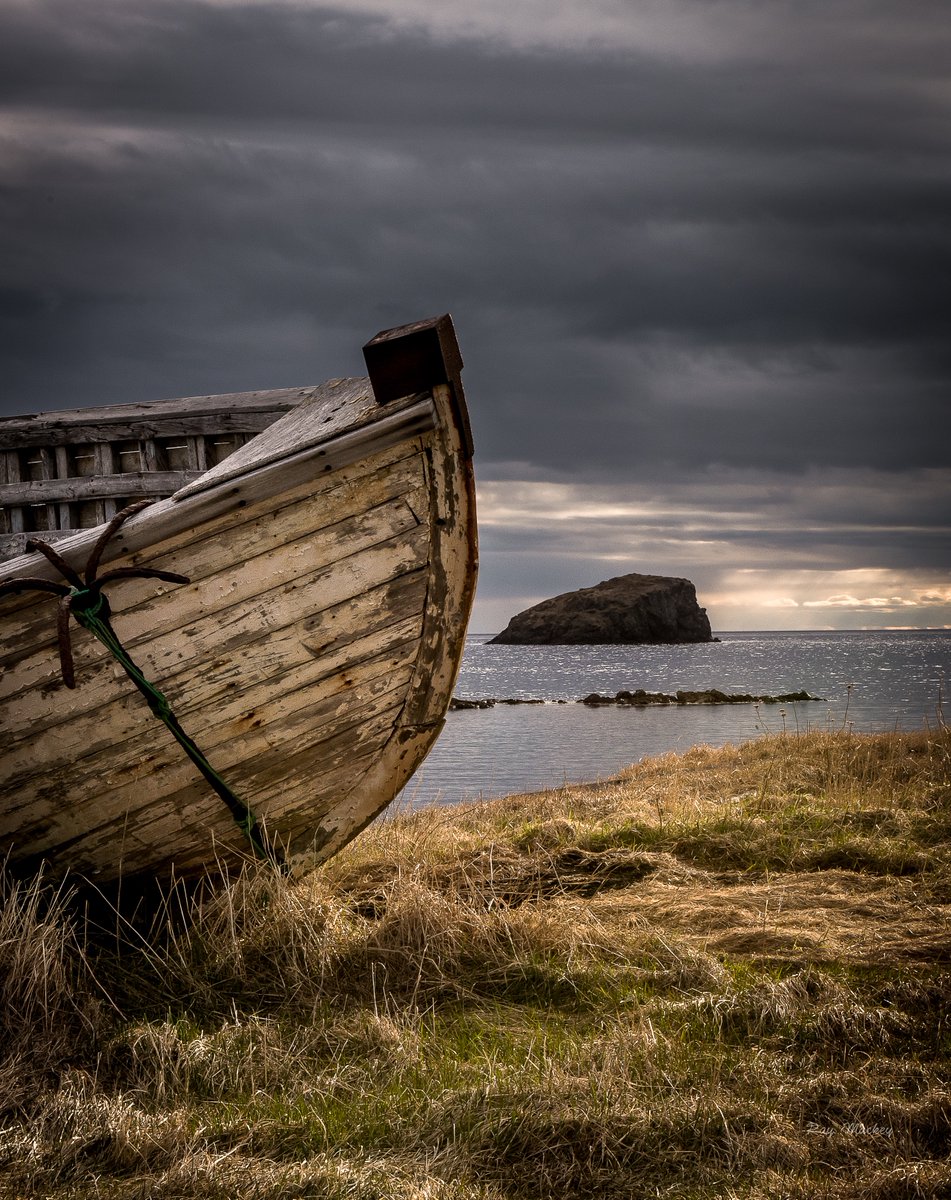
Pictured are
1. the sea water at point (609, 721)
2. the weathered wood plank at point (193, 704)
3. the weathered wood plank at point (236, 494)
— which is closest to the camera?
the weathered wood plank at point (236, 494)

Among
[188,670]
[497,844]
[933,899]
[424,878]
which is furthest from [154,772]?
[933,899]

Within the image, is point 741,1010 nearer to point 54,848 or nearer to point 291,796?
point 291,796

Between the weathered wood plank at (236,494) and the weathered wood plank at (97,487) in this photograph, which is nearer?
the weathered wood plank at (236,494)

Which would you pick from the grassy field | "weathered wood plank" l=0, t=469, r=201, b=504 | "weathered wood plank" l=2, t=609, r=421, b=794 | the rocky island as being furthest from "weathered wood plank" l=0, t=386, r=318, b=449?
the rocky island

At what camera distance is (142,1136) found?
286cm

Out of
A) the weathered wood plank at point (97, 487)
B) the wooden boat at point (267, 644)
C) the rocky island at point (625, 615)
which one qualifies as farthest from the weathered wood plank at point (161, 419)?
the rocky island at point (625, 615)

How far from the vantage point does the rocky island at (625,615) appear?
5157 inches

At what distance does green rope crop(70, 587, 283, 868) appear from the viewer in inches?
165

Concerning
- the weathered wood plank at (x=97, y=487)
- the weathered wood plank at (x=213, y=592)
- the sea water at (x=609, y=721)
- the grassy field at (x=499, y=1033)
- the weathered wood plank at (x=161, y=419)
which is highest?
the weathered wood plank at (x=161, y=419)

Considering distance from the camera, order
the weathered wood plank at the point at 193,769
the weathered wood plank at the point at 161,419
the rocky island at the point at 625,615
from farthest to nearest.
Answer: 1. the rocky island at the point at 625,615
2. the weathered wood plank at the point at 161,419
3. the weathered wood plank at the point at 193,769

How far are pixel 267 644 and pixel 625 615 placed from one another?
127 m

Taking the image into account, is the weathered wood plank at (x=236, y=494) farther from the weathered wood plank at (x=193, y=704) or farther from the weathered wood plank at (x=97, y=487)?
the weathered wood plank at (x=97, y=487)

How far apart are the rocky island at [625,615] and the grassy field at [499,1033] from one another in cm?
12588

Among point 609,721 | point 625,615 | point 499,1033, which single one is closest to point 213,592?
point 499,1033
